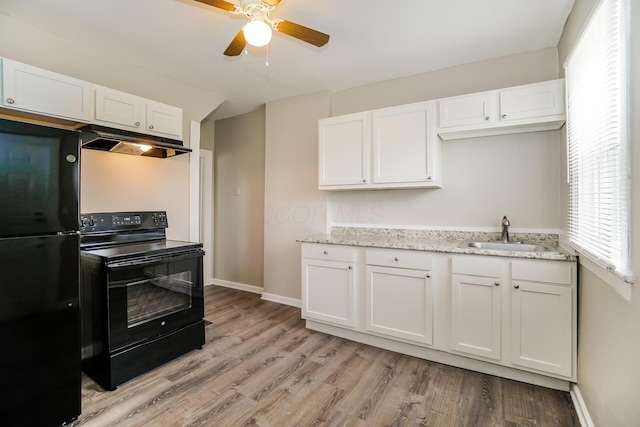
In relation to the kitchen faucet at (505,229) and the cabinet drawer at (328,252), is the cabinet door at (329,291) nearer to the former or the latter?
the cabinet drawer at (328,252)

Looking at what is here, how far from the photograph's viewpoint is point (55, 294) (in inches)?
61.7

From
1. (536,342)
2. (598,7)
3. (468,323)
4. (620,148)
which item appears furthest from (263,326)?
(598,7)

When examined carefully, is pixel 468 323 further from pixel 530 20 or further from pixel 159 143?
pixel 159 143

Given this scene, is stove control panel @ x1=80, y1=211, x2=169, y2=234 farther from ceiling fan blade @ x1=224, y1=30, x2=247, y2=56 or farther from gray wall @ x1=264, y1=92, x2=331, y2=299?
ceiling fan blade @ x1=224, y1=30, x2=247, y2=56

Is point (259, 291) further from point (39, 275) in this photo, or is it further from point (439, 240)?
point (39, 275)

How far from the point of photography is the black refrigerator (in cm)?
142

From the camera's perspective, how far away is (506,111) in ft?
7.58

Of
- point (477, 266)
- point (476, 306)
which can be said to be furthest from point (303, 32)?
point (476, 306)

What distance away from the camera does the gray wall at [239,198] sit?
420 centimetres

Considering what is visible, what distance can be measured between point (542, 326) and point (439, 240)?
1.04m

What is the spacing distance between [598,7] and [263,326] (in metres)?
3.25

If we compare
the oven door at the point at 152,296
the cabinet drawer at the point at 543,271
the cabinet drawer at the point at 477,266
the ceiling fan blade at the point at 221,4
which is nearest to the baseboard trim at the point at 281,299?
the oven door at the point at 152,296

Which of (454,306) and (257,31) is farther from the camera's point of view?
(454,306)

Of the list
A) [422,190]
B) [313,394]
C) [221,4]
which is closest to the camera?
[221,4]
